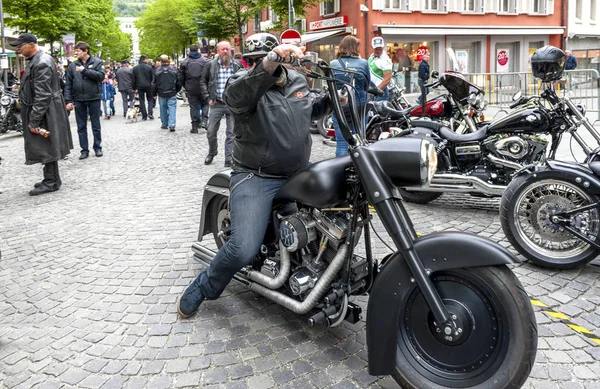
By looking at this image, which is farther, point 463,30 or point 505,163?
point 463,30

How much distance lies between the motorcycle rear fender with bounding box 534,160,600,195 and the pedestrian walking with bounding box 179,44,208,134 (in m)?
10.8

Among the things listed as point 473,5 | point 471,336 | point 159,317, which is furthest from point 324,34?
point 471,336

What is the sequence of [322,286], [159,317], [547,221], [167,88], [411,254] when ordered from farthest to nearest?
[167,88]
[547,221]
[159,317]
[322,286]
[411,254]

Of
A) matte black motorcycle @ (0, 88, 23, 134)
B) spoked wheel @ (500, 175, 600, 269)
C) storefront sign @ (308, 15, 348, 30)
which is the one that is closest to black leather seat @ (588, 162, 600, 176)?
spoked wheel @ (500, 175, 600, 269)

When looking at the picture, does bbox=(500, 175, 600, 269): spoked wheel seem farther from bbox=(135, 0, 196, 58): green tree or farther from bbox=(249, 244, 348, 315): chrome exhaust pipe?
bbox=(135, 0, 196, 58): green tree

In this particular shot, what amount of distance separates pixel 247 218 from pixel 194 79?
1167 cm

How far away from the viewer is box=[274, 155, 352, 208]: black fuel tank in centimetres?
313

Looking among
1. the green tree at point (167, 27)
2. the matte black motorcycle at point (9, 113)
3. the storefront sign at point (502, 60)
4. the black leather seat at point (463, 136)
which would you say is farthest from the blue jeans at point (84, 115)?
the green tree at point (167, 27)

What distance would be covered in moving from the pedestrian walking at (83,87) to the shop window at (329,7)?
22023 millimetres

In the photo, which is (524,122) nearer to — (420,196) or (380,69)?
(420,196)

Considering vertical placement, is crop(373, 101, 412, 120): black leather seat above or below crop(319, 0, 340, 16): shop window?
below

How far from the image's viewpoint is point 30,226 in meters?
6.53

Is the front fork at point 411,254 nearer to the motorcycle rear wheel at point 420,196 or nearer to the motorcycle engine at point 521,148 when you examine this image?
the motorcycle engine at point 521,148

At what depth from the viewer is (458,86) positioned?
23.0 feet
